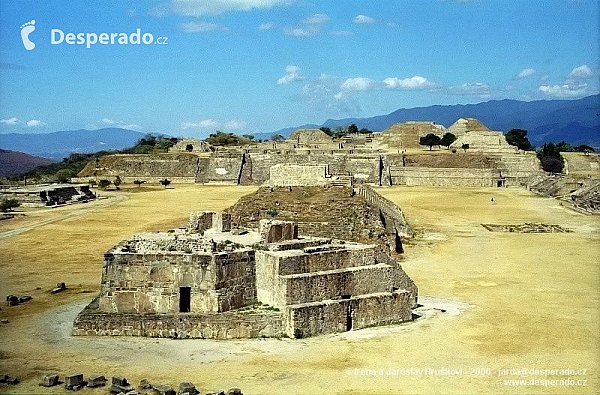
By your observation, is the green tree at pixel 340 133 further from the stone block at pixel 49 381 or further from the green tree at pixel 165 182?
the stone block at pixel 49 381

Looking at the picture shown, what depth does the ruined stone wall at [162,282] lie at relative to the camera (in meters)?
15.9

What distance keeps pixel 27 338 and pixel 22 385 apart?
3267 millimetres

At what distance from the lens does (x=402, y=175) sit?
6731 cm

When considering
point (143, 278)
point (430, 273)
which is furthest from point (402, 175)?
point (143, 278)

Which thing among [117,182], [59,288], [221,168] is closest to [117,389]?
[59,288]

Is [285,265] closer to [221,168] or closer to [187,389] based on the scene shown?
[187,389]

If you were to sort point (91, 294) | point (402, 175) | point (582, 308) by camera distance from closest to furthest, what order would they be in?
point (582, 308)
point (91, 294)
point (402, 175)

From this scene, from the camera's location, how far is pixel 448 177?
2618 inches

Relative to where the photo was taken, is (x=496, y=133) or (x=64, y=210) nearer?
(x=64, y=210)

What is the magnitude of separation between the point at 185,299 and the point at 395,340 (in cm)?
470

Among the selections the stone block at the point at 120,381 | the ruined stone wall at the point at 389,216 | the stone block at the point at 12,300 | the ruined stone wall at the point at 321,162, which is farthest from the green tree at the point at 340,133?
the stone block at the point at 120,381

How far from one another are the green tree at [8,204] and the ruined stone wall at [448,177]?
33.2m

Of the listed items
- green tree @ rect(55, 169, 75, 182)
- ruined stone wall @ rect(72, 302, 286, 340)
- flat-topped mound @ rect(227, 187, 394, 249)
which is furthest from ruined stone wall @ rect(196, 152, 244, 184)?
ruined stone wall @ rect(72, 302, 286, 340)

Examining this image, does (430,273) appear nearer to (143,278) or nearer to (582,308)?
(582,308)
